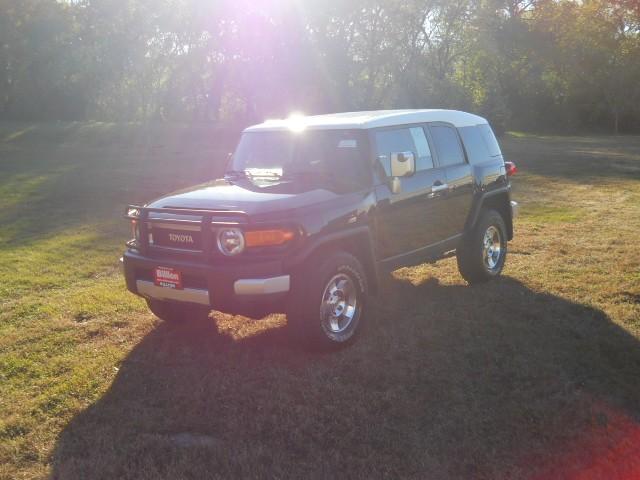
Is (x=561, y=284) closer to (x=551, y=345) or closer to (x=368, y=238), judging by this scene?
(x=551, y=345)

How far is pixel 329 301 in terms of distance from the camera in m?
5.11

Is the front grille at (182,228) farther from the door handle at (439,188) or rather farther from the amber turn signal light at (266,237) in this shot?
the door handle at (439,188)

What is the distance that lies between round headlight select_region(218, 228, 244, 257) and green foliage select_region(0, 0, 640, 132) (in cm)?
2999

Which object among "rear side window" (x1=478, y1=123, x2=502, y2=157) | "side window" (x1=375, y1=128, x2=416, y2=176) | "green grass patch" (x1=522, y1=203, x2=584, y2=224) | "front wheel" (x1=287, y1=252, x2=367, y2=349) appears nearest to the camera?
"front wheel" (x1=287, y1=252, x2=367, y2=349)

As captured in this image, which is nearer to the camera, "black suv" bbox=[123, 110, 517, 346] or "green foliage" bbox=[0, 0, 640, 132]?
"black suv" bbox=[123, 110, 517, 346]

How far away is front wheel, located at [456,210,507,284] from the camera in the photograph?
700 cm

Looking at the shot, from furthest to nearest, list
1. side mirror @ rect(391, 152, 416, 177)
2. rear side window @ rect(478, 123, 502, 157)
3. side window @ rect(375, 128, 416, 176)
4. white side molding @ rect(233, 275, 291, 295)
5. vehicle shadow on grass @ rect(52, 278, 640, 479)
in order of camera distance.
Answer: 1. rear side window @ rect(478, 123, 502, 157)
2. side window @ rect(375, 128, 416, 176)
3. side mirror @ rect(391, 152, 416, 177)
4. white side molding @ rect(233, 275, 291, 295)
5. vehicle shadow on grass @ rect(52, 278, 640, 479)

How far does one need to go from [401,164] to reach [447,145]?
130cm

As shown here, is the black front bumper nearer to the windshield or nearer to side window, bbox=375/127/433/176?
the windshield

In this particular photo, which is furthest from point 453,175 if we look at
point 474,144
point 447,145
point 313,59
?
point 313,59

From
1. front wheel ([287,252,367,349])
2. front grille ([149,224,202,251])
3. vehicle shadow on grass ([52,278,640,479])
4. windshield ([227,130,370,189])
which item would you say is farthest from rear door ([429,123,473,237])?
front grille ([149,224,202,251])

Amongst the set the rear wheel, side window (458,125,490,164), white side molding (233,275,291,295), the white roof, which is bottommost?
the rear wheel

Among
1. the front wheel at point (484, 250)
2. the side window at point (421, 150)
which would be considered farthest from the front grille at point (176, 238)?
the front wheel at point (484, 250)

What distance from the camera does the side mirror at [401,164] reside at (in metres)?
5.48
